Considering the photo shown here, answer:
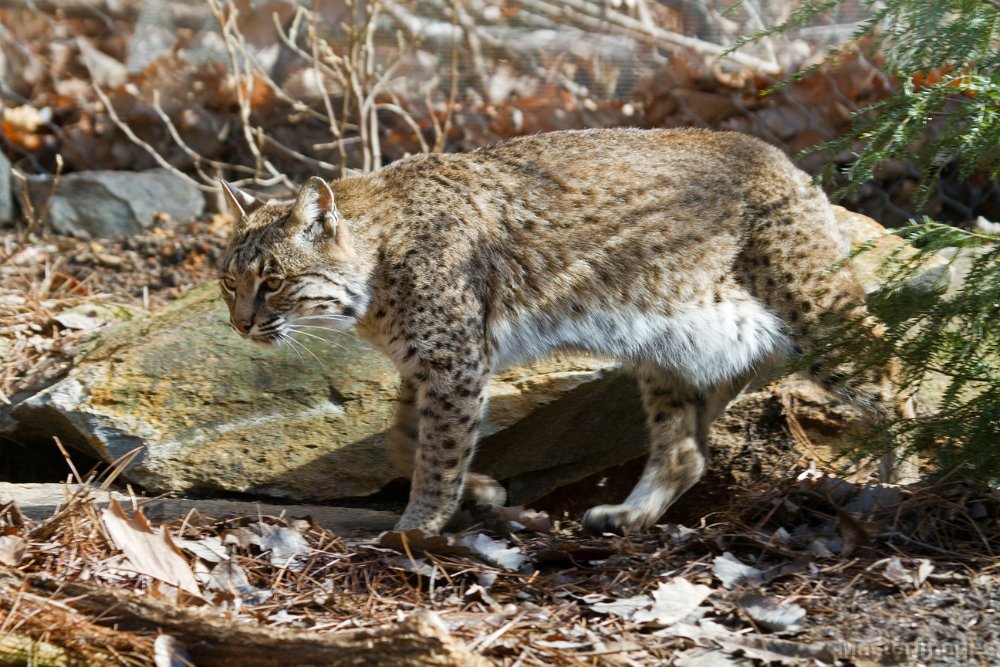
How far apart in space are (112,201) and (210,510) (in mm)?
3980

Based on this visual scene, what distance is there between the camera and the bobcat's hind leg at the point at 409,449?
13.9ft

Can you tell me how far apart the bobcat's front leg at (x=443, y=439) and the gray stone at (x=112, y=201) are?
12.7 ft

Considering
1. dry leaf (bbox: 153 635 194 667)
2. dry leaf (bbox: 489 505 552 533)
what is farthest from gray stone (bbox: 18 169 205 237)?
dry leaf (bbox: 153 635 194 667)

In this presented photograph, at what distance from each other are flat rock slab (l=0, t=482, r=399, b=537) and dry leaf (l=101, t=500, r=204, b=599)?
502 millimetres

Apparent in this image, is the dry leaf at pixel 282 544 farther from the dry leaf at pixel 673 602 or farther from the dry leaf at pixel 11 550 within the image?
the dry leaf at pixel 673 602

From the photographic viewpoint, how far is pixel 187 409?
4.45m

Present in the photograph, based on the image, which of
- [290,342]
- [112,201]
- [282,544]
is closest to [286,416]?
[290,342]

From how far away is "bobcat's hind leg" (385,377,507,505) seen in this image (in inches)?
166

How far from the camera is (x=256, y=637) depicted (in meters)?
2.41

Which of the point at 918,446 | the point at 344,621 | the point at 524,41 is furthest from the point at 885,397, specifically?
the point at 524,41

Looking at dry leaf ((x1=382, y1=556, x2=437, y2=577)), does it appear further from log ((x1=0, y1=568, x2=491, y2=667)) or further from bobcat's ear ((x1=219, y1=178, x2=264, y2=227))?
bobcat's ear ((x1=219, y1=178, x2=264, y2=227))

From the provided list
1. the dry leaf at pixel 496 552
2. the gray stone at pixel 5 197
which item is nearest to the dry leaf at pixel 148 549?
the dry leaf at pixel 496 552

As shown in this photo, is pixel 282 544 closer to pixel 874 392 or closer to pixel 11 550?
pixel 11 550

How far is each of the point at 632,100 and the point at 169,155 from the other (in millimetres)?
3441
